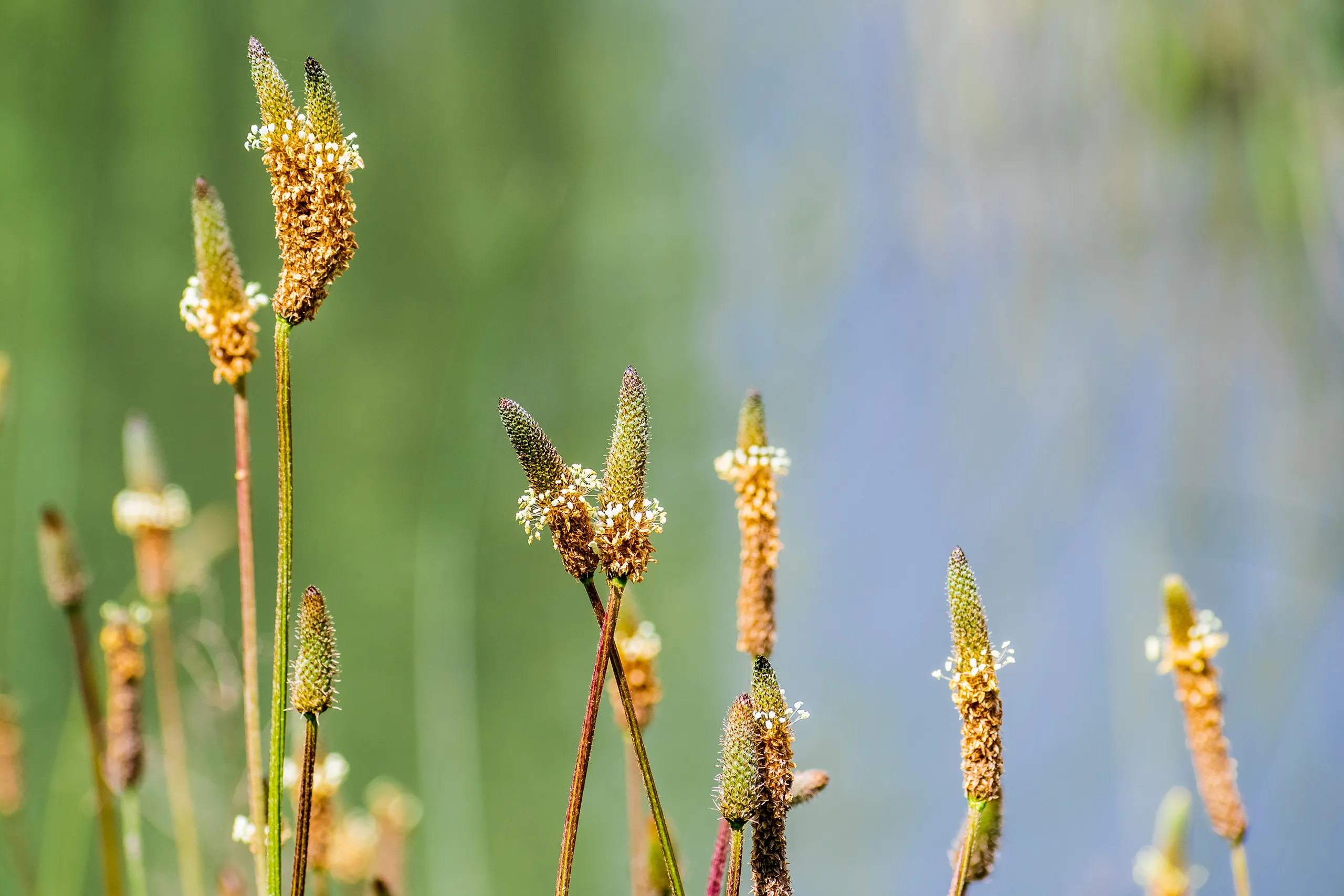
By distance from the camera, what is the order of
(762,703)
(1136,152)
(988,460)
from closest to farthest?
(762,703), (1136,152), (988,460)

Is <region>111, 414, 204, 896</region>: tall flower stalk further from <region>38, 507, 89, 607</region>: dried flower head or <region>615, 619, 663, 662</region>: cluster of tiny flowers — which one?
<region>615, 619, 663, 662</region>: cluster of tiny flowers

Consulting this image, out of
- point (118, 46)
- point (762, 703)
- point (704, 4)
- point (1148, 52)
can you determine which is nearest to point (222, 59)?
point (118, 46)

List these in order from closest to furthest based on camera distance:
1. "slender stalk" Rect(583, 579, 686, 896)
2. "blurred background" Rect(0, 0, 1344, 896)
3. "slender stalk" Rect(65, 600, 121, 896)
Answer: "slender stalk" Rect(583, 579, 686, 896), "slender stalk" Rect(65, 600, 121, 896), "blurred background" Rect(0, 0, 1344, 896)

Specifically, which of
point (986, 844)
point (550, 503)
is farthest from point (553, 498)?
point (986, 844)

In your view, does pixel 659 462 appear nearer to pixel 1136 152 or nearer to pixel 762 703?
pixel 1136 152

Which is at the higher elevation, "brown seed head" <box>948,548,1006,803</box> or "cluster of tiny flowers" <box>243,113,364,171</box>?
"cluster of tiny flowers" <box>243,113,364,171</box>

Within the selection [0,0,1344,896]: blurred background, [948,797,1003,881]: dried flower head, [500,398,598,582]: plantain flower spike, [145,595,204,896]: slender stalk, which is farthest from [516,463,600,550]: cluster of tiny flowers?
[0,0,1344,896]: blurred background
